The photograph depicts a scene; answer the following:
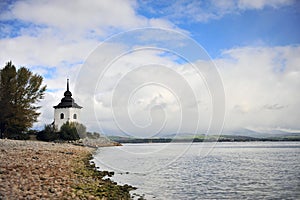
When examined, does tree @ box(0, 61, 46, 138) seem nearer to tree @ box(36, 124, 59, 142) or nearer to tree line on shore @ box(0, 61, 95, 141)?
tree line on shore @ box(0, 61, 95, 141)

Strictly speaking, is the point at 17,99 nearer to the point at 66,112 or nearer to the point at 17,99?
the point at 17,99

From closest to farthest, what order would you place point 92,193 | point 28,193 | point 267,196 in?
point 28,193 → point 92,193 → point 267,196

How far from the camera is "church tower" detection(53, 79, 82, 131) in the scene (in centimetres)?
7875

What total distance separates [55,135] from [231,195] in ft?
171

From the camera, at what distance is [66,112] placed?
79.1 meters

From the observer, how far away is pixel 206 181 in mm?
22344

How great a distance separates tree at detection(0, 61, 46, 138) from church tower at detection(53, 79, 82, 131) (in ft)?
92.1

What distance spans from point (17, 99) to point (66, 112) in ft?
101

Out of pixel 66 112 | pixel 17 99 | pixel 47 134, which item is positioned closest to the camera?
pixel 17 99

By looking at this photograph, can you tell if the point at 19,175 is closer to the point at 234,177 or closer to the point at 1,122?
the point at 234,177

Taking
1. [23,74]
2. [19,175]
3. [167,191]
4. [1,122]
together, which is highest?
[23,74]

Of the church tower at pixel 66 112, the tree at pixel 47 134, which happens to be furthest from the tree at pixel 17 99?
the church tower at pixel 66 112

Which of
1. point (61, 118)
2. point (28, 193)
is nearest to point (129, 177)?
point (28, 193)

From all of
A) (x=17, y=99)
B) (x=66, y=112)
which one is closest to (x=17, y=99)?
(x=17, y=99)
